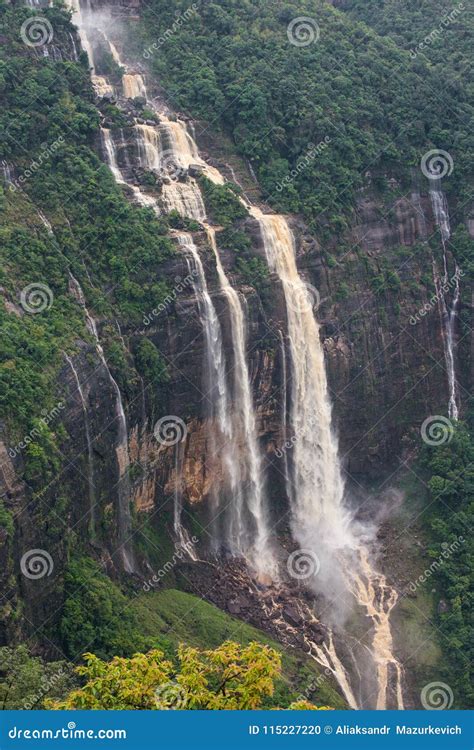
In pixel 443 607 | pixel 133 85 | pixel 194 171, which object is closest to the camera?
pixel 443 607

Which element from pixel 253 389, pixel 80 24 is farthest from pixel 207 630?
pixel 80 24

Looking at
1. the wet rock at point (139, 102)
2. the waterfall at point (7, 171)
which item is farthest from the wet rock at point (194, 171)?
the waterfall at point (7, 171)

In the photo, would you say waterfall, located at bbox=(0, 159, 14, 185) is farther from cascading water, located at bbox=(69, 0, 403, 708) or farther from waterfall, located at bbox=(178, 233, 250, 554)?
waterfall, located at bbox=(178, 233, 250, 554)

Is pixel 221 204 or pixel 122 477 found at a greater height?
pixel 221 204

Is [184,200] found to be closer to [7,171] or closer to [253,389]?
[7,171]

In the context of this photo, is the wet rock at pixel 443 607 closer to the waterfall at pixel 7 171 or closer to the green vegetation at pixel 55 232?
the green vegetation at pixel 55 232

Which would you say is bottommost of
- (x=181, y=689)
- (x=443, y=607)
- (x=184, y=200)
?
(x=181, y=689)
